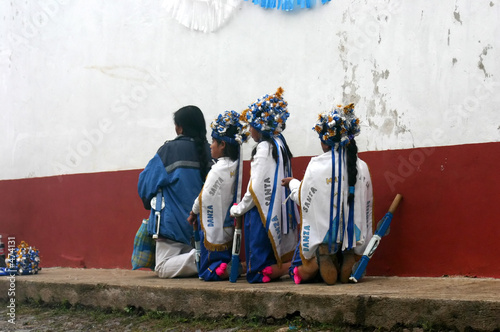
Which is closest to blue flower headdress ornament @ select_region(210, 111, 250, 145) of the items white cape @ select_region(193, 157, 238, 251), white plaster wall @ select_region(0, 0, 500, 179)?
white cape @ select_region(193, 157, 238, 251)

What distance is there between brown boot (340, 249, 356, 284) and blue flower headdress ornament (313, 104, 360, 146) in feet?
2.38

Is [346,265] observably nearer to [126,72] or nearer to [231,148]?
[231,148]

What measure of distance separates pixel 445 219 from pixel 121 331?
2.28 metres

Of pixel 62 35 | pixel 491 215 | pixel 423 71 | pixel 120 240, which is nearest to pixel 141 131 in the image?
pixel 120 240

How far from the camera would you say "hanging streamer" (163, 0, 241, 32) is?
6.26 metres

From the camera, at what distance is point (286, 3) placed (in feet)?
18.9

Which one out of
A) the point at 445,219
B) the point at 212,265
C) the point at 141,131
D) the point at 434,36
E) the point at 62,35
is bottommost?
the point at 212,265

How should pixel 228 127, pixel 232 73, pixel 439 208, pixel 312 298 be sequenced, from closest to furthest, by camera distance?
pixel 312 298, pixel 439 208, pixel 228 127, pixel 232 73

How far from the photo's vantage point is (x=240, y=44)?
20.1 ft

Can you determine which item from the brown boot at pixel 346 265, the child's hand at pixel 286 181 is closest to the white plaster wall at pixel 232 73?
the child's hand at pixel 286 181

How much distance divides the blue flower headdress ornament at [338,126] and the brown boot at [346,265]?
2.38 feet

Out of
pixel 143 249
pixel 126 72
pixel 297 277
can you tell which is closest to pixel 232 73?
pixel 126 72

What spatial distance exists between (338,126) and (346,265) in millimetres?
908

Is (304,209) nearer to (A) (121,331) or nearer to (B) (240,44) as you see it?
(A) (121,331)
